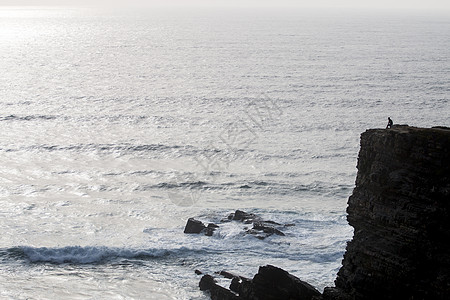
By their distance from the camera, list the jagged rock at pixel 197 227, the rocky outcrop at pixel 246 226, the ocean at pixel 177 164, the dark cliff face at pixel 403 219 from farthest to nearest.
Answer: the jagged rock at pixel 197 227 → the rocky outcrop at pixel 246 226 → the ocean at pixel 177 164 → the dark cliff face at pixel 403 219

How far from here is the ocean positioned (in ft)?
126

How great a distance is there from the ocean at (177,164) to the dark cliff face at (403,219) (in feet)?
31.9

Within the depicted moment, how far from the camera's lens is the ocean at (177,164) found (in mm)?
38281

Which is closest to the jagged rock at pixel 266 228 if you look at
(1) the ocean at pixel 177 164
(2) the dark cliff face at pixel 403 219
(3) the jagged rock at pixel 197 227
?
(1) the ocean at pixel 177 164

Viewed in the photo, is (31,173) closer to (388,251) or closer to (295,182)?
(295,182)

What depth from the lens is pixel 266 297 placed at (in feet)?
97.6

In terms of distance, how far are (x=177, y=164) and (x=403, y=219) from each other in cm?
3823

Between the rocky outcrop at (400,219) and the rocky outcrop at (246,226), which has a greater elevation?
the rocky outcrop at (400,219)

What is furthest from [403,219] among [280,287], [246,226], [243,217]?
[243,217]

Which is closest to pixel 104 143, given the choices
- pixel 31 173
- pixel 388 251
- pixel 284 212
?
pixel 31 173

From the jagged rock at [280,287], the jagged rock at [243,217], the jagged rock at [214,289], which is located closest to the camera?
the jagged rock at [280,287]

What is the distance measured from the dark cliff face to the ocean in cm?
972

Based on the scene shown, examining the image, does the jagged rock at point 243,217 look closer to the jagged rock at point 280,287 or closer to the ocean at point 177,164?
the ocean at point 177,164

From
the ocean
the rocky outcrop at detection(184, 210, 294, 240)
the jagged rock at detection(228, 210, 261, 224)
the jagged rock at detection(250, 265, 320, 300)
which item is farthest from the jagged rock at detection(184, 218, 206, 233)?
the jagged rock at detection(250, 265, 320, 300)
